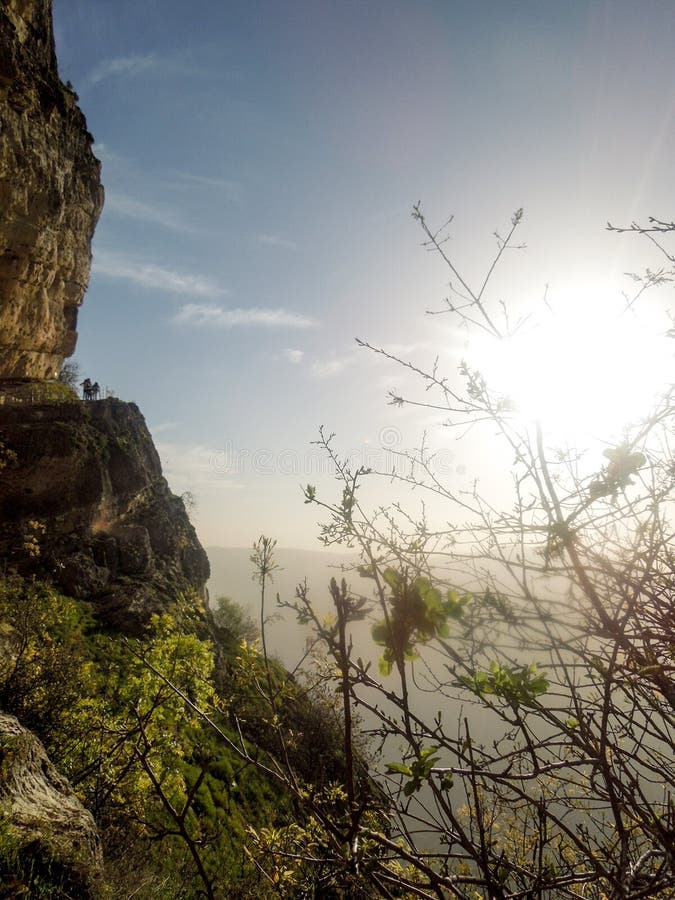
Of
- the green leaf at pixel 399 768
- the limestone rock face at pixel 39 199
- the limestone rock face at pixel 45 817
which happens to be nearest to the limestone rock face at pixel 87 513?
the limestone rock face at pixel 39 199

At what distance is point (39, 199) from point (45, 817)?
17021mm

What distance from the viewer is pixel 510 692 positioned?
1011mm

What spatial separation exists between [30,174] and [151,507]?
1385cm

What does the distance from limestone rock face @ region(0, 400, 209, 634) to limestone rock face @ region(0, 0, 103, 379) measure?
8.76 ft

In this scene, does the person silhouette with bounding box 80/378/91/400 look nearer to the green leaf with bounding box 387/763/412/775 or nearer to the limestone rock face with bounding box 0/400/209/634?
the limestone rock face with bounding box 0/400/209/634

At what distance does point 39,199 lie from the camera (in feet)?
43.8

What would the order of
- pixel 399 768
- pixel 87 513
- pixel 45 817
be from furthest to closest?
pixel 87 513
pixel 45 817
pixel 399 768

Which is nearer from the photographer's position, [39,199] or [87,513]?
[39,199]

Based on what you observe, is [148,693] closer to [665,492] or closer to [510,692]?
[510,692]

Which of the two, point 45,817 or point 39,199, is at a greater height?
point 39,199

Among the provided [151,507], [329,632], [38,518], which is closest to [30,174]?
[38,518]

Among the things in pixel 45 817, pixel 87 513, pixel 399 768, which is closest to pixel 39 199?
pixel 87 513

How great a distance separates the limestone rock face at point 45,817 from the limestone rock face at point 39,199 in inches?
602

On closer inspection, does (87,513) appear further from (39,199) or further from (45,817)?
(45,817)
